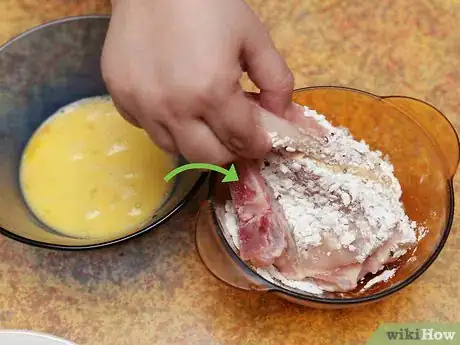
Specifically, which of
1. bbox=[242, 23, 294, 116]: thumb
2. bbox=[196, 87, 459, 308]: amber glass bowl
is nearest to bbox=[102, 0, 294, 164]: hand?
bbox=[242, 23, 294, 116]: thumb

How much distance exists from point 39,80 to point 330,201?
0.42 m

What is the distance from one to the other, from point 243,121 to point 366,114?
24cm

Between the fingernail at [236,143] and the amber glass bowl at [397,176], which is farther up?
the fingernail at [236,143]

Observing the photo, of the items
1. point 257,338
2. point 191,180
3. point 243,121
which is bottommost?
point 257,338

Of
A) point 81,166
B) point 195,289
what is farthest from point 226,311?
point 81,166

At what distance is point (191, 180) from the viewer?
74 cm

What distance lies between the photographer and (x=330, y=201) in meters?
0.70

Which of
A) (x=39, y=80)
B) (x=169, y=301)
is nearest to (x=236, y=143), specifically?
(x=169, y=301)

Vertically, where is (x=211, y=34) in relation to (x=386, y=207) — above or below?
above

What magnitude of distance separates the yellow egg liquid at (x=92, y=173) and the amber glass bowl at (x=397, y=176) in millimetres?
112

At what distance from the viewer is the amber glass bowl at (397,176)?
2.23ft

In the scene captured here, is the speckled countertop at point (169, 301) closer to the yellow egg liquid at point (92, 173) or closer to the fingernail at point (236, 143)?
the yellow egg liquid at point (92, 173)

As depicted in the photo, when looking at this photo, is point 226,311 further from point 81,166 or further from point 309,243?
point 81,166

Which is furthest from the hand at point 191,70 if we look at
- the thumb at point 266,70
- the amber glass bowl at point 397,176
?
the amber glass bowl at point 397,176
